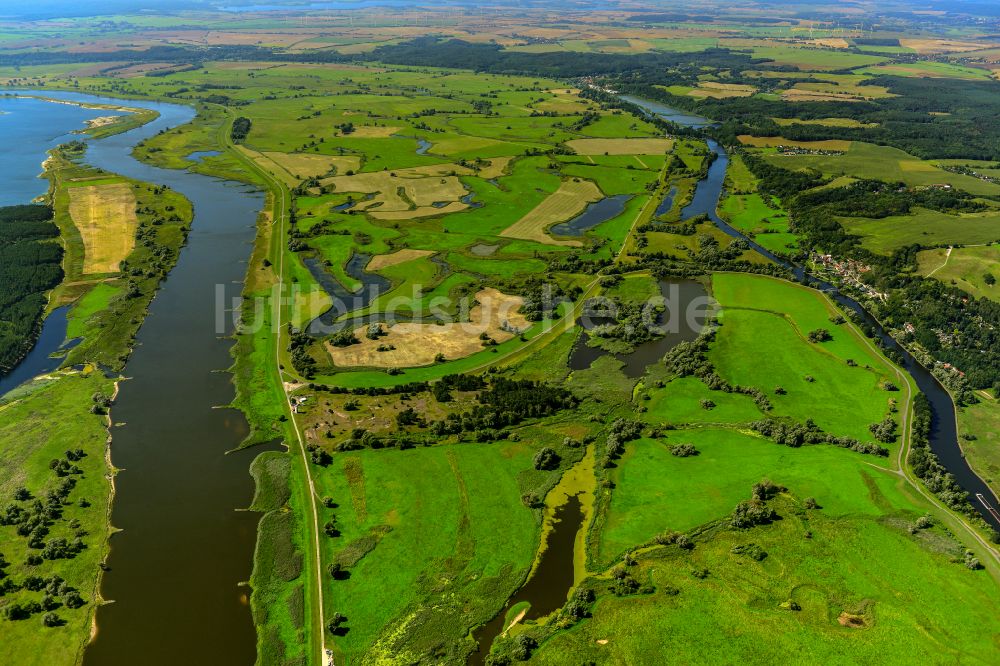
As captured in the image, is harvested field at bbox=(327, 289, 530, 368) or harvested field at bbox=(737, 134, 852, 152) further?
harvested field at bbox=(737, 134, 852, 152)

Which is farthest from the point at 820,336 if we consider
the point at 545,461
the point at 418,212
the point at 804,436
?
the point at 418,212

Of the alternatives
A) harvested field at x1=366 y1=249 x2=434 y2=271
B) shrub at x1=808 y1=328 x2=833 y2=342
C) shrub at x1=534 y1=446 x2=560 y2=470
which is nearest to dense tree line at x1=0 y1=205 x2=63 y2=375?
harvested field at x1=366 y1=249 x2=434 y2=271

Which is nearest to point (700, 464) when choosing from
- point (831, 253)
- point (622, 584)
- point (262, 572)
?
point (622, 584)

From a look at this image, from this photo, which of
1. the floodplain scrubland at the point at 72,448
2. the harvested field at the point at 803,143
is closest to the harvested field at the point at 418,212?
the floodplain scrubland at the point at 72,448

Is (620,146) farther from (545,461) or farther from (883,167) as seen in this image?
(545,461)

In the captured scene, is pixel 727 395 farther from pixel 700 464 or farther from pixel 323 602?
pixel 323 602

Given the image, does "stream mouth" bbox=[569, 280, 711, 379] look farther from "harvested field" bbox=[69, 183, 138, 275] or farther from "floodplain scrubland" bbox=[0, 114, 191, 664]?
"harvested field" bbox=[69, 183, 138, 275]

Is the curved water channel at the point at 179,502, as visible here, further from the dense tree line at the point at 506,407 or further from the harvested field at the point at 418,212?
the harvested field at the point at 418,212
